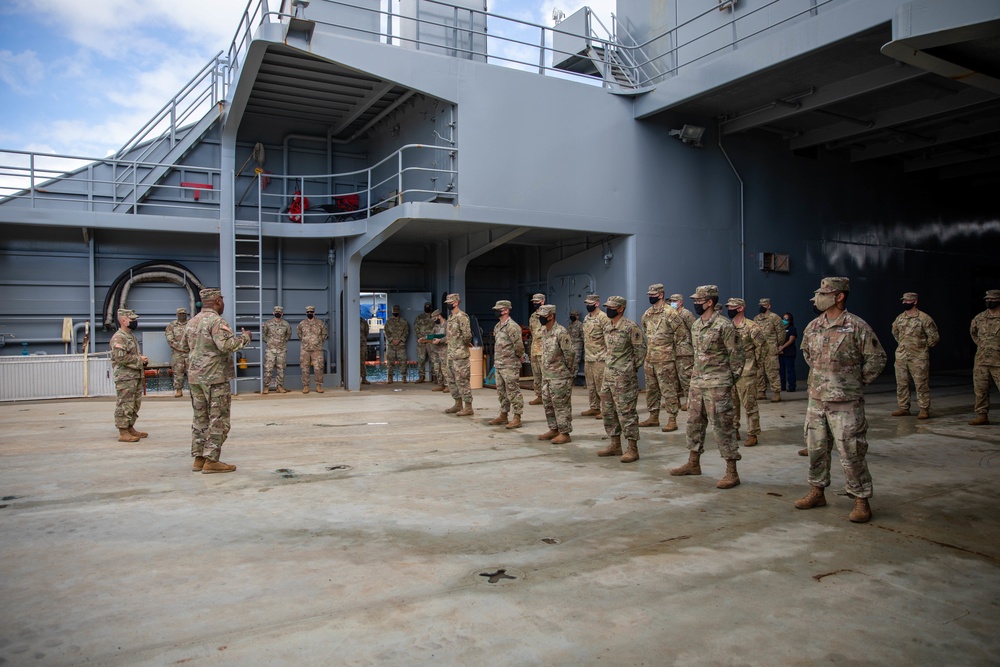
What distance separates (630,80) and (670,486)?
10867 mm

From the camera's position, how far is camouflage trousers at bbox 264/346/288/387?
541 inches

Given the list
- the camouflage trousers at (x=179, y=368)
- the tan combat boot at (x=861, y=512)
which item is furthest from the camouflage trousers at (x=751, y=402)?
the camouflage trousers at (x=179, y=368)

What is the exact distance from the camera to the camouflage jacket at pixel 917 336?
10.0m

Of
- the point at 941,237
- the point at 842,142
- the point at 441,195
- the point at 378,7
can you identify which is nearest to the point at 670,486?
the point at 441,195

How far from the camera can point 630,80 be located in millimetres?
14367

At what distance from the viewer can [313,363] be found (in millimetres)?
14000

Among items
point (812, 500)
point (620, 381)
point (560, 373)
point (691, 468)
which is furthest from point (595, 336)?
point (812, 500)

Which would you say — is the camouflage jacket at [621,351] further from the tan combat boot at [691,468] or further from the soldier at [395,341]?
the soldier at [395,341]

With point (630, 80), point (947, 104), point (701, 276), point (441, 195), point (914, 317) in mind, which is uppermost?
point (630, 80)

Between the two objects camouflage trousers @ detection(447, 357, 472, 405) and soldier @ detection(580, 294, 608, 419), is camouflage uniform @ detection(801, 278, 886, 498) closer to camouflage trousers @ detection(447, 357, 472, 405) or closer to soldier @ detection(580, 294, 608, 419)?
soldier @ detection(580, 294, 608, 419)

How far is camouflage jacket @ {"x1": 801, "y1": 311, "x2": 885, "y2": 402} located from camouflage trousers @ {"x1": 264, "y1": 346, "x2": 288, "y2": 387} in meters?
11.0

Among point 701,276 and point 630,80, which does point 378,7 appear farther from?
point 701,276

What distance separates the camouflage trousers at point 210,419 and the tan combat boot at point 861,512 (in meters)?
5.30

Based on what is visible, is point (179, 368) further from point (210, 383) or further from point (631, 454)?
point (631, 454)
